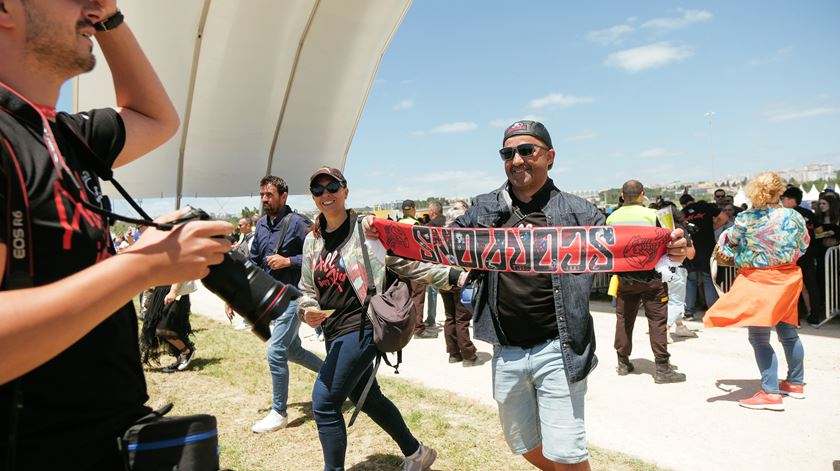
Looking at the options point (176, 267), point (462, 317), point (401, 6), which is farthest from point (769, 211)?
point (401, 6)

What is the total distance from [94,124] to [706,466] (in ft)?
14.8

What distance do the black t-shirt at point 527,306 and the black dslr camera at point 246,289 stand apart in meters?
1.98

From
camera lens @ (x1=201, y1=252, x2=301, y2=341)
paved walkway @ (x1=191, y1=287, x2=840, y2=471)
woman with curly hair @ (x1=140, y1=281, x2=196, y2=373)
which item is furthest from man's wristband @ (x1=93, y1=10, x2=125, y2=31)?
woman with curly hair @ (x1=140, y1=281, x2=196, y2=373)

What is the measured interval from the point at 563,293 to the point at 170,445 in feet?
7.67

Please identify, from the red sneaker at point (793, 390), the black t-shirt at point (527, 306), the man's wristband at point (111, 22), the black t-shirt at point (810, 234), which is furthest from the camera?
the black t-shirt at point (810, 234)

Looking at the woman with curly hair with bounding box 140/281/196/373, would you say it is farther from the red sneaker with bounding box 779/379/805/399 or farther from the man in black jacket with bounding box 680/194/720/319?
the man in black jacket with bounding box 680/194/720/319

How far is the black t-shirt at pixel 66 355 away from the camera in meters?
1.02

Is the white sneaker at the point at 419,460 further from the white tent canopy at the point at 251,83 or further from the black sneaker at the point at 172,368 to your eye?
the white tent canopy at the point at 251,83

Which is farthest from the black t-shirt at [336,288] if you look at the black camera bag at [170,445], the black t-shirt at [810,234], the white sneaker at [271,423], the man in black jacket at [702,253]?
the black t-shirt at [810,234]

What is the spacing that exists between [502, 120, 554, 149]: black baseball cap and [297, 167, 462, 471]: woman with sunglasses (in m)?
0.99

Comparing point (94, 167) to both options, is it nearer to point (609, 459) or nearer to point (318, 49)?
point (609, 459)

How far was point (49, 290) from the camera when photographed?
3.01 feet

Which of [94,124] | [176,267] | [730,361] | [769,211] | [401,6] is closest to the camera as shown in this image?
[176,267]

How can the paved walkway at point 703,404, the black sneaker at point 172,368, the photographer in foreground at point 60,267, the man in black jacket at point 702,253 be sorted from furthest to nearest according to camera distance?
the man in black jacket at point 702,253
the black sneaker at point 172,368
the paved walkway at point 703,404
the photographer in foreground at point 60,267
